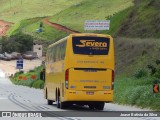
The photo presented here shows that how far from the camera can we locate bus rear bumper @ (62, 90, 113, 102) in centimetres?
2706

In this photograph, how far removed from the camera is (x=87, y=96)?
27219 millimetres

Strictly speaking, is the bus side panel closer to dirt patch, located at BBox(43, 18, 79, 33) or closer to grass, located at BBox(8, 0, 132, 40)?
grass, located at BBox(8, 0, 132, 40)

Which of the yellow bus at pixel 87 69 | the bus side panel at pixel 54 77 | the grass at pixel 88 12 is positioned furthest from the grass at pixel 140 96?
the grass at pixel 88 12

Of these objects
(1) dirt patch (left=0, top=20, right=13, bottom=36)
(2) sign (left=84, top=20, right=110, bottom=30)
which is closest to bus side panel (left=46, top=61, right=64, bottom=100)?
(2) sign (left=84, top=20, right=110, bottom=30)

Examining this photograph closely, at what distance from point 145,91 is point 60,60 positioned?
19.6 feet

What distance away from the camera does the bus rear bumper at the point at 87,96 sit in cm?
2706

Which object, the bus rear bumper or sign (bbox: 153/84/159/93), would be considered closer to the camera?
the bus rear bumper

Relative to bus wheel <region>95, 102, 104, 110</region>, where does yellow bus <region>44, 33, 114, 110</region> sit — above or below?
above

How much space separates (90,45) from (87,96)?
97.6 inches

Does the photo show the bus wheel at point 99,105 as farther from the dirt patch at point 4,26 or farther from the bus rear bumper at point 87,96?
the dirt patch at point 4,26

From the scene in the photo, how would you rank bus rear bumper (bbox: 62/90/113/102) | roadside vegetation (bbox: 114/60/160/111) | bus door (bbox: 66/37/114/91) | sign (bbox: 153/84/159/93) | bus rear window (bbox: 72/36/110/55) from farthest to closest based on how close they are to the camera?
1. roadside vegetation (bbox: 114/60/160/111)
2. sign (bbox: 153/84/159/93)
3. bus rear window (bbox: 72/36/110/55)
4. bus door (bbox: 66/37/114/91)
5. bus rear bumper (bbox: 62/90/113/102)

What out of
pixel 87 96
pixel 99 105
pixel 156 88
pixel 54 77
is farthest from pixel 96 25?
pixel 87 96

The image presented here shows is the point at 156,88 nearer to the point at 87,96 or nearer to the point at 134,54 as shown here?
the point at 87,96

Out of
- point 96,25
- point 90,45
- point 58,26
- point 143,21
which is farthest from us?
point 58,26
